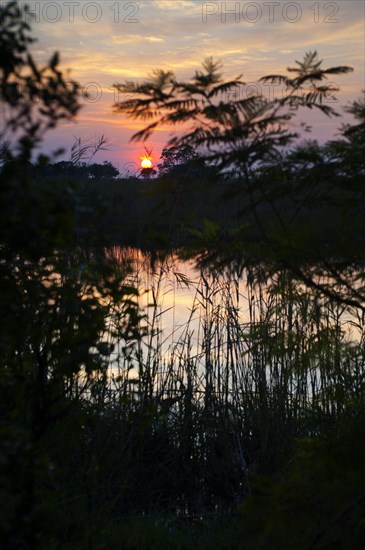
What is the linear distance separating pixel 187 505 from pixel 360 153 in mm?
3014

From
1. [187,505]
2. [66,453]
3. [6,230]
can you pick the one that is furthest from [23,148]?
[187,505]

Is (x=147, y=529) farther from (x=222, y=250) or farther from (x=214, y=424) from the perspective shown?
(x=222, y=250)

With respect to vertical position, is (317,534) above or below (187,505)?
below

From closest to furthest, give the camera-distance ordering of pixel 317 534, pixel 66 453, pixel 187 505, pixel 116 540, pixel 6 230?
1. pixel 6 230
2. pixel 317 534
3. pixel 116 540
4. pixel 66 453
5. pixel 187 505

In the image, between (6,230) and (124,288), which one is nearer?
(6,230)

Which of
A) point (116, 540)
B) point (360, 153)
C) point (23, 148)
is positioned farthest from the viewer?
point (116, 540)

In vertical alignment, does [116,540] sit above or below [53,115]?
below

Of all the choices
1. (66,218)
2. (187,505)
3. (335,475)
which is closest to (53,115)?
(66,218)

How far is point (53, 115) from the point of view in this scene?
7.61 ft

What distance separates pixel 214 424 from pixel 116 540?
1462 mm

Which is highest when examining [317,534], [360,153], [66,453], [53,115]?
[360,153]

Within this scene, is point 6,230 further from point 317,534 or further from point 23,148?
point 317,534

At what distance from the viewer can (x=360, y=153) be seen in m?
2.98

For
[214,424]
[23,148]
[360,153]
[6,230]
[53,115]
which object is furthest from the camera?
[214,424]
